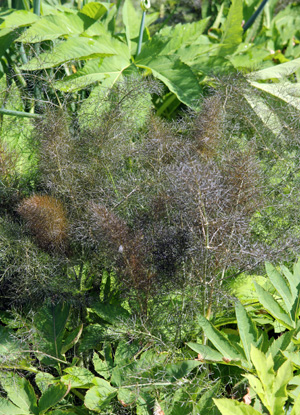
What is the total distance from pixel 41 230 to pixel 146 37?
5.39 ft

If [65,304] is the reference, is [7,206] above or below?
above

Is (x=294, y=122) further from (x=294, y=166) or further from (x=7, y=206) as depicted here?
(x=7, y=206)

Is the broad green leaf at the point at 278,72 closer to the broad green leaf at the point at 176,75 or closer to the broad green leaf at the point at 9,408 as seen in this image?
the broad green leaf at the point at 176,75

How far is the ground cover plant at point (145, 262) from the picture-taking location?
117 centimetres

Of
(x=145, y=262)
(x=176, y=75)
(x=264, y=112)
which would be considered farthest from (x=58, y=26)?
(x=145, y=262)

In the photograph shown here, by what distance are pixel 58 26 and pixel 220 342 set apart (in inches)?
65.1

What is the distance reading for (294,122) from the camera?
64.1 inches

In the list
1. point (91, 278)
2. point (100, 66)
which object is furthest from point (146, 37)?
point (91, 278)

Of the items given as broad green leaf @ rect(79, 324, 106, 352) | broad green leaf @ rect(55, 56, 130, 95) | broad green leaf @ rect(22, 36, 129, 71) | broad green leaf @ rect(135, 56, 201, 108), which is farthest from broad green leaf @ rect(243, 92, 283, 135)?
broad green leaf @ rect(79, 324, 106, 352)

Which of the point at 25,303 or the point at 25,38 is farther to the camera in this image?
the point at 25,38

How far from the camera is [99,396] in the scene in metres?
1.17

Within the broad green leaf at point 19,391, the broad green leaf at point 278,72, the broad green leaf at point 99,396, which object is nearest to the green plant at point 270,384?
the broad green leaf at point 99,396

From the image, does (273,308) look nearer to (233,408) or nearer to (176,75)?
(233,408)

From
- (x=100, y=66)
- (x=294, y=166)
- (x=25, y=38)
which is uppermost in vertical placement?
(x=25, y=38)
